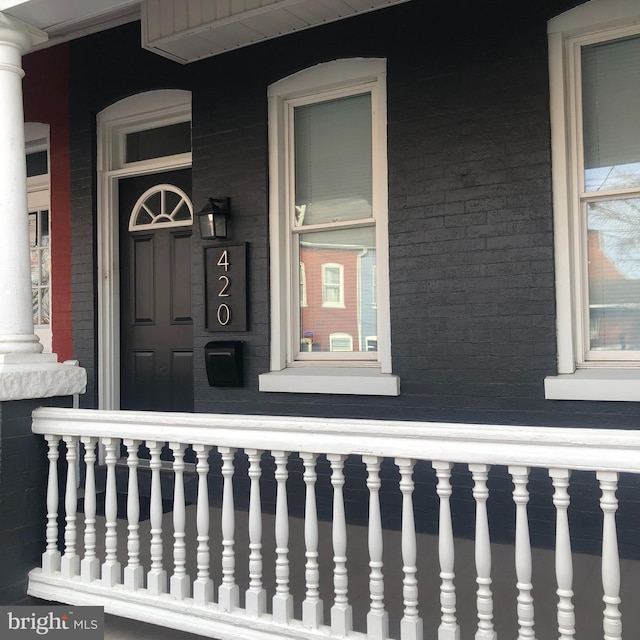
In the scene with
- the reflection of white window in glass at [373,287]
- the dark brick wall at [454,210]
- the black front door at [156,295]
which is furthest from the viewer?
the black front door at [156,295]

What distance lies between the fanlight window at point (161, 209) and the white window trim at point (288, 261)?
→ 97 cm

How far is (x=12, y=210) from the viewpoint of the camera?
318cm

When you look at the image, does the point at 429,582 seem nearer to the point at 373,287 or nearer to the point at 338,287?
the point at 373,287

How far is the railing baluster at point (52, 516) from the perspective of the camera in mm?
3113

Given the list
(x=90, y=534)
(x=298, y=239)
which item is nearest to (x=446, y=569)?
(x=90, y=534)

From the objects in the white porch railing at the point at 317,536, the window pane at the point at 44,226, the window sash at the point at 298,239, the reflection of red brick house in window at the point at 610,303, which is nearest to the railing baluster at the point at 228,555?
the white porch railing at the point at 317,536

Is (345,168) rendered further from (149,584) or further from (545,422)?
(149,584)

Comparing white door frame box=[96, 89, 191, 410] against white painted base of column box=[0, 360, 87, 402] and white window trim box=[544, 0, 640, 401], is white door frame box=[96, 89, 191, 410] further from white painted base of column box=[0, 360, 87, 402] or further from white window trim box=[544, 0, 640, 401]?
white window trim box=[544, 0, 640, 401]

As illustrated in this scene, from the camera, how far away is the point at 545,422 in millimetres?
3660

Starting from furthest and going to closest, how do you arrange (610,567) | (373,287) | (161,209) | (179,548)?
1. (161,209)
2. (373,287)
3. (179,548)
4. (610,567)

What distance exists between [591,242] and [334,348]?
1.73m

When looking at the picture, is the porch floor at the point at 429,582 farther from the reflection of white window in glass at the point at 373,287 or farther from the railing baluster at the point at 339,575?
the reflection of white window in glass at the point at 373,287

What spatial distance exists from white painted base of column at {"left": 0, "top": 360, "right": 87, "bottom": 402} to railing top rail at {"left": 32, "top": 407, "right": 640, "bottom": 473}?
0.58 feet

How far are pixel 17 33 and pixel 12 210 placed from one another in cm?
→ 86
